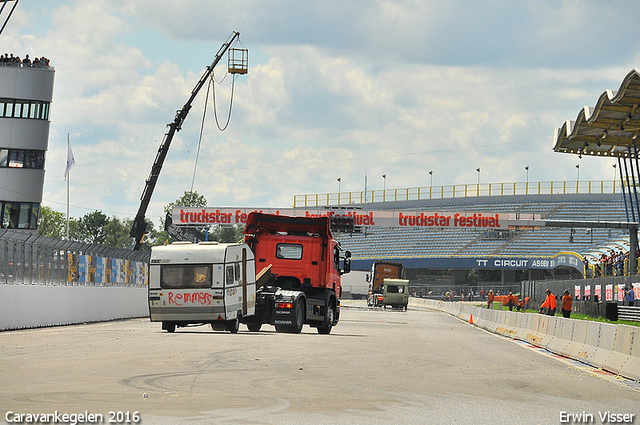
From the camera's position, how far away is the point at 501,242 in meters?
97.5

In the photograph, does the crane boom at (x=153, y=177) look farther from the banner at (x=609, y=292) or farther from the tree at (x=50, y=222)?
the tree at (x=50, y=222)

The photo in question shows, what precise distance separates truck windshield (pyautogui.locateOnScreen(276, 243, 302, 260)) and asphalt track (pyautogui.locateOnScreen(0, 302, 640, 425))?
6.18 m

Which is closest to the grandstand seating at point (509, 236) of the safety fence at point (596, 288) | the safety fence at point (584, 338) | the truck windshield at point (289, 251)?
the safety fence at point (596, 288)

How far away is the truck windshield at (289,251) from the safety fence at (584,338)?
279 inches

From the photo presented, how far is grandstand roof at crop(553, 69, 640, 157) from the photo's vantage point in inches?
1500

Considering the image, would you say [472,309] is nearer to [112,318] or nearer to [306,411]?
[112,318]

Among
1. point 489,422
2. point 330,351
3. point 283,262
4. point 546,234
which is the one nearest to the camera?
point 489,422

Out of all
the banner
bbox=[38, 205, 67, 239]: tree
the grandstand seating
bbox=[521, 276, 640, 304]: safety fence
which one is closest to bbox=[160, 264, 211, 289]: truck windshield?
bbox=[521, 276, 640, 304]: safety fence

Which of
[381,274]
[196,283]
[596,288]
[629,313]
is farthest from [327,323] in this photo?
[381,274]

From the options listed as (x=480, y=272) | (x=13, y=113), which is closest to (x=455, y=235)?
(x=480, y=272)

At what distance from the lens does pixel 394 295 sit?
6931 centimetres

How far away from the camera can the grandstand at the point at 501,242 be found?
301 ft

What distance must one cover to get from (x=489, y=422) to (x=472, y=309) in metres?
36.2

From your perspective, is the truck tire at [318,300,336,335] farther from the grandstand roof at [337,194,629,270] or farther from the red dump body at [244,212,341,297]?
the grandstand roof at [337,194,629,270]
